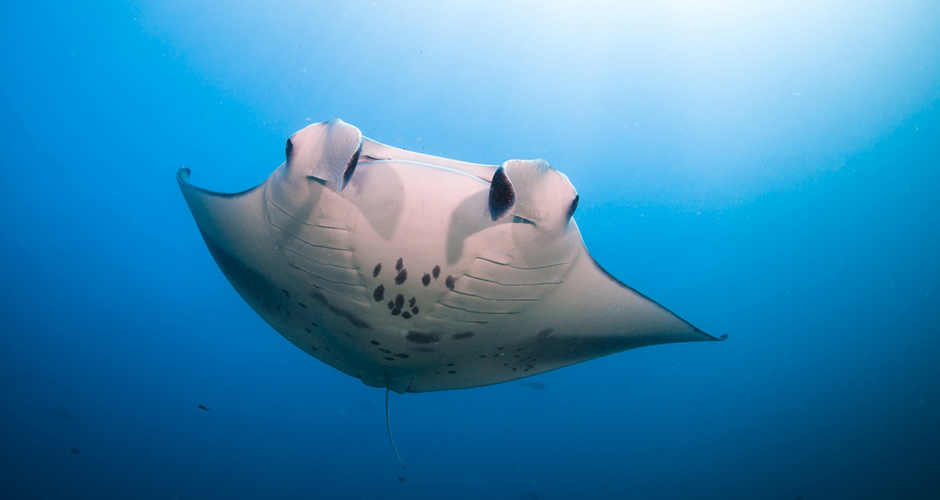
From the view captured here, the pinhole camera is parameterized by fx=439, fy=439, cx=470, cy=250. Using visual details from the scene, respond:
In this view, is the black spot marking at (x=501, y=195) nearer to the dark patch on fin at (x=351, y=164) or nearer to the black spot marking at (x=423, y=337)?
the dark patch on fin at (x=351, y=164)

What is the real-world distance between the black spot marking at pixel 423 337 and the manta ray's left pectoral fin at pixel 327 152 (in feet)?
3.04

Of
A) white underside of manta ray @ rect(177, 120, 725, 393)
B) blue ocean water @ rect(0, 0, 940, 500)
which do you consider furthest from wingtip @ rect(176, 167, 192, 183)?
blue ocean water @ rect(0, 0, 940, 500)

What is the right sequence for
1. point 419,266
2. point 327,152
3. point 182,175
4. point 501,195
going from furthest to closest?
point 182,175
point 419,266
point 327,152
point 501,195

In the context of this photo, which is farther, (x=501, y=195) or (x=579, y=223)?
(x=579, y=223)

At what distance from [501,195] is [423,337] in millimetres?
1132

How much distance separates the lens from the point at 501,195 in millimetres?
1449

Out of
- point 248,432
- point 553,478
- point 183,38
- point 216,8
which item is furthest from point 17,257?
point 553,478

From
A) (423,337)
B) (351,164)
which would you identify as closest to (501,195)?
(351,164)

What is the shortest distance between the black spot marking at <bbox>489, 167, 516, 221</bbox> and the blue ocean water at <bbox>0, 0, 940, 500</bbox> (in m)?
6.11

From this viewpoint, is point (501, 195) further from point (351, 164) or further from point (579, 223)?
point (579, 223)

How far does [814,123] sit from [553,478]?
456 inches

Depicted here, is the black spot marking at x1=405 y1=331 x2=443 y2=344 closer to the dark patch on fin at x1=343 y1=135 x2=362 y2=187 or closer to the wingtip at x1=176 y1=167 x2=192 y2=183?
the dark patch on fin at x1=343 y1=135 x2=362 y2=187

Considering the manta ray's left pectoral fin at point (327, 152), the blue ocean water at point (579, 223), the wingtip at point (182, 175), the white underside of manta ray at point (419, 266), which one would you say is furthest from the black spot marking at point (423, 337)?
Answer: the blue ocean water at point (579, 223)

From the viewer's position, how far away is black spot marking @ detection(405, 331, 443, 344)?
2.28 meters
